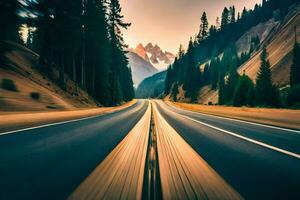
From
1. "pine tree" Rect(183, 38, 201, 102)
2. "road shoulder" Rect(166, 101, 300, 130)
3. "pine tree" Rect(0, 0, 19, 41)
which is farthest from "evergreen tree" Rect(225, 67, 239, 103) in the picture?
"pine tree" Rect(0, 0, 19, 41)

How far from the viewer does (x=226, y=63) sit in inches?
4491

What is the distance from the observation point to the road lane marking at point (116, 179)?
2.78 m

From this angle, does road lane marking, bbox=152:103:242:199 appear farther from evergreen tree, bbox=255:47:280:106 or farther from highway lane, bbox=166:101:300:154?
evergreen tree, bbox=255:47:280:106

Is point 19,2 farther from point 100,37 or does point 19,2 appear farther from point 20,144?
point 100,37

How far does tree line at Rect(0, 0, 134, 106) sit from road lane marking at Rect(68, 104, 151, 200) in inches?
733

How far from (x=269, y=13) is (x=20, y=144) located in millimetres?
161109

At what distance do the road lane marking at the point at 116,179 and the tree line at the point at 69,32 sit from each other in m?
18.6

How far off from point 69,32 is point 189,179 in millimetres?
31644

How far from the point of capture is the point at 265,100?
44.1 meters

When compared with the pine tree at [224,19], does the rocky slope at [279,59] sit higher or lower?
lower

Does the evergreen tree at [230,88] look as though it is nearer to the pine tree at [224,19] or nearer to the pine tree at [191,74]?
the pine tree at [191,74]

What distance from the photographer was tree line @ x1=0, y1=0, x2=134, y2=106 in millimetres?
19875

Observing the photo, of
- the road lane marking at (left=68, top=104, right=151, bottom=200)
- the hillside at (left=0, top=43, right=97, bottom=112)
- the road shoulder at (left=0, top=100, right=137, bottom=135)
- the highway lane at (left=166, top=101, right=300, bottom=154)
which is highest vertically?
the hillside at (left=0, top=43, right=97, bottom=112)

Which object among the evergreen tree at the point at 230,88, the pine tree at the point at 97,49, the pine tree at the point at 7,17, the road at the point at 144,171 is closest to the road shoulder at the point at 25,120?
the road at the point at 144,171
